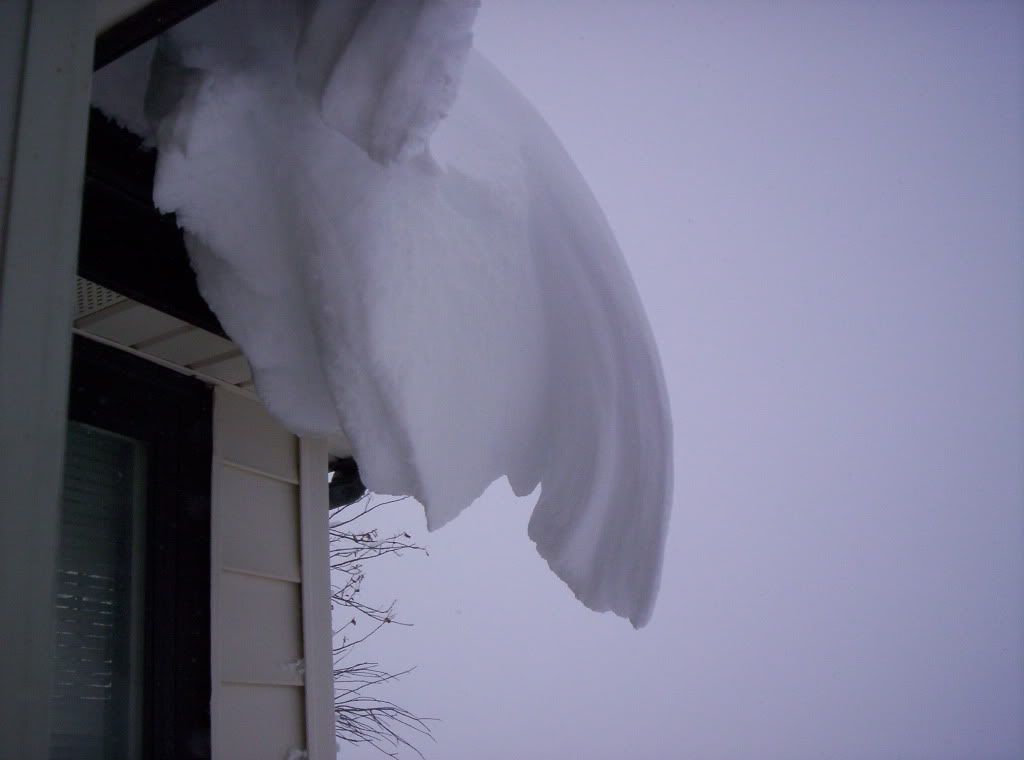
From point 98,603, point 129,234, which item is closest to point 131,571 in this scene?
point 98,603

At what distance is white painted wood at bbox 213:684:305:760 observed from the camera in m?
1.58

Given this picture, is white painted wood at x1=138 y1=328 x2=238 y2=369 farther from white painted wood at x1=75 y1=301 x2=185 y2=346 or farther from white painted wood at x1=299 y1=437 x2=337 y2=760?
white painted wood at x1=299 y1=437 x2=337 y2=760

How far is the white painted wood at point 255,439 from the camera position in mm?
1777

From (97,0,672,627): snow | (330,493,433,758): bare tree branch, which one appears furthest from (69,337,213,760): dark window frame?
(330,493,433,758): bare tree branch

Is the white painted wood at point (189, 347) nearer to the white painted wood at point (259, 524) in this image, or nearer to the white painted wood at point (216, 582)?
the white painted wood at point (216, 582)

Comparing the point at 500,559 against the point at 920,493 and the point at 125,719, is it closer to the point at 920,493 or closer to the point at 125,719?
the point at 125,719

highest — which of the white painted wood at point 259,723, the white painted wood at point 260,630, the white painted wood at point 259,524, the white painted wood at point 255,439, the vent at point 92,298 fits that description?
the vent at point 92,298

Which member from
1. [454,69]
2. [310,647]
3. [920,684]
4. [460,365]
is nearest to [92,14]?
[454,69]

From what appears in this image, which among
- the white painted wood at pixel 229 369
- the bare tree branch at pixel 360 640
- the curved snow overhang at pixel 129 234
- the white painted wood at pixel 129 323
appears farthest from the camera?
the bare tree branch at pixel 360 640

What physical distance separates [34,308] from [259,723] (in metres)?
1.44

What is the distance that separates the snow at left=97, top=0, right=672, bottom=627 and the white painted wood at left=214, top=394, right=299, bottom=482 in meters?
0.68

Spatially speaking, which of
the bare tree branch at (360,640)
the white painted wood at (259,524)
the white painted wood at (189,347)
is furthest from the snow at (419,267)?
the bare tree branch at (360,640)

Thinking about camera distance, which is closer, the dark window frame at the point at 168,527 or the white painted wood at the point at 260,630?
the dark window frame at the point at 168,527

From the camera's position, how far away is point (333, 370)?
0.91 meters
